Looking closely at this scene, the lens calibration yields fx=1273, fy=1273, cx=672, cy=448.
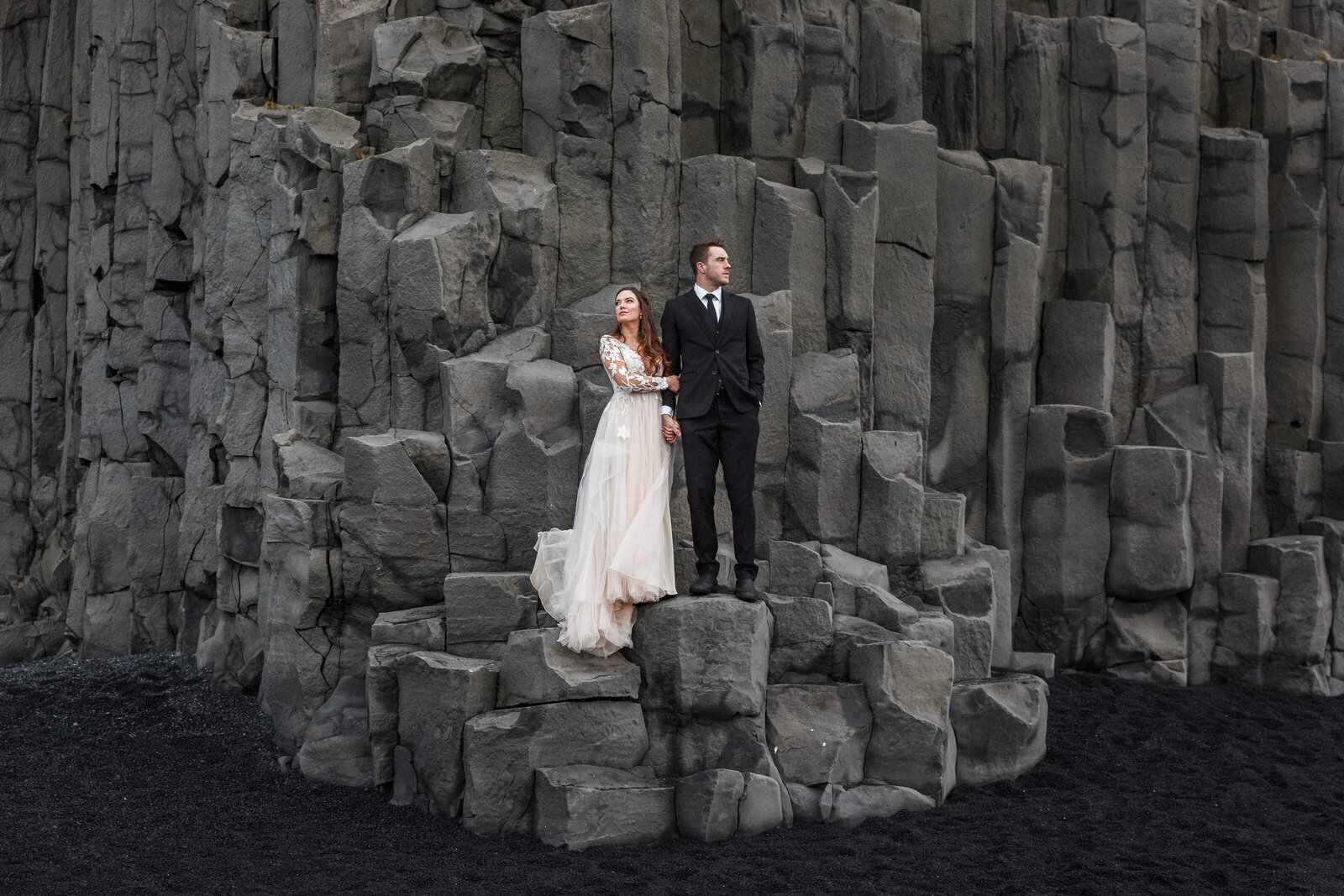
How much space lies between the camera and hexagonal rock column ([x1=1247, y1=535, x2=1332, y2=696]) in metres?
11.8

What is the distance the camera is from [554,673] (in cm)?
779

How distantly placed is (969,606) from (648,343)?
362cm

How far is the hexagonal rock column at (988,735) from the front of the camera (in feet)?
29.5

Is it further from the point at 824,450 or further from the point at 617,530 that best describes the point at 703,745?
the point at 824,450

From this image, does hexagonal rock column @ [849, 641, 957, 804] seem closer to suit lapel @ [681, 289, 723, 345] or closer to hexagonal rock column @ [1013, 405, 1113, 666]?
suit lapel @ [681, 289, 723, 345]

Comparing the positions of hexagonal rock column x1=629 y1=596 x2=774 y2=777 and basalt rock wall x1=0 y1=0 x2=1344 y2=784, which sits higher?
basalt rock wall x1=0 y1=0 x2=1344 y2=784

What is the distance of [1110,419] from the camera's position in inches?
460

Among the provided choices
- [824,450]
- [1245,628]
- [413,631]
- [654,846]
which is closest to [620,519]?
[413,631]

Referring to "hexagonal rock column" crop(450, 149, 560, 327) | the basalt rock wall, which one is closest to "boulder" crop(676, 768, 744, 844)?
the basalt rock wall

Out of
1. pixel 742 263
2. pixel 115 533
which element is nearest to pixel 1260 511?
pixel 742 263

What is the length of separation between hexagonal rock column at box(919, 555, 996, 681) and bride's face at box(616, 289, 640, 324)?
342cm

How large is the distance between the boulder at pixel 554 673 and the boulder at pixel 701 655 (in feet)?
0.59

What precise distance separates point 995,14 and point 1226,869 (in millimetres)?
8526

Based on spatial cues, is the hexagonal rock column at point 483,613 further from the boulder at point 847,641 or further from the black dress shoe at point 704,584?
the boulder at point 847,641
